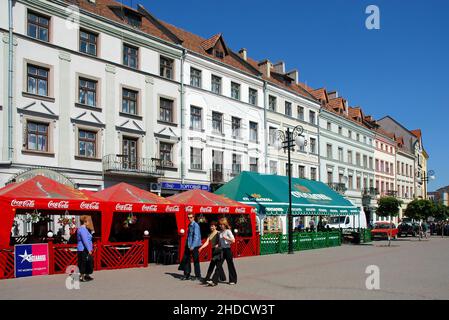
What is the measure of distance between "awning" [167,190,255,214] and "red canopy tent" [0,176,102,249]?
14.0ft

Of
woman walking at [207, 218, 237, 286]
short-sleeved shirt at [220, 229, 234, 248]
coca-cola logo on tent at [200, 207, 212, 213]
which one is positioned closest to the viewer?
woman walking at [207, 218, 237, 286]

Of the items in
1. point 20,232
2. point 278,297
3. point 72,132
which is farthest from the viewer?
point 72,132

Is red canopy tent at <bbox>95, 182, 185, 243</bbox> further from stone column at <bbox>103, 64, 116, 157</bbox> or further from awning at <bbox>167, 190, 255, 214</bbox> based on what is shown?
stone column at <bbox>103, 64, 116, 157</bbox>

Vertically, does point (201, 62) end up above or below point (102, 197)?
above

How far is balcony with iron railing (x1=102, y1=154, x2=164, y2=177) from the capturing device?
24625mm

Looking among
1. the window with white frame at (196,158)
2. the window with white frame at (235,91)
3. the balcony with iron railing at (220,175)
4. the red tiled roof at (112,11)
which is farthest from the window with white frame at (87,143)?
the window with white frame at (235,91)

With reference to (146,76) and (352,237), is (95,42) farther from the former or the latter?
(352,237)

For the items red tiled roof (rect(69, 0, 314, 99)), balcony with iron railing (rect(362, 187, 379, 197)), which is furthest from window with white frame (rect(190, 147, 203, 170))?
balcony with iron railing (rect(362, 187, 379, 197))

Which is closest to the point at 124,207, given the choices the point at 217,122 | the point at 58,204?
the point at 58,204

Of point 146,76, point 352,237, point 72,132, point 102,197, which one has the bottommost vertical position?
point 352,237

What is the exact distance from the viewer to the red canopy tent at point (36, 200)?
13492 mm
